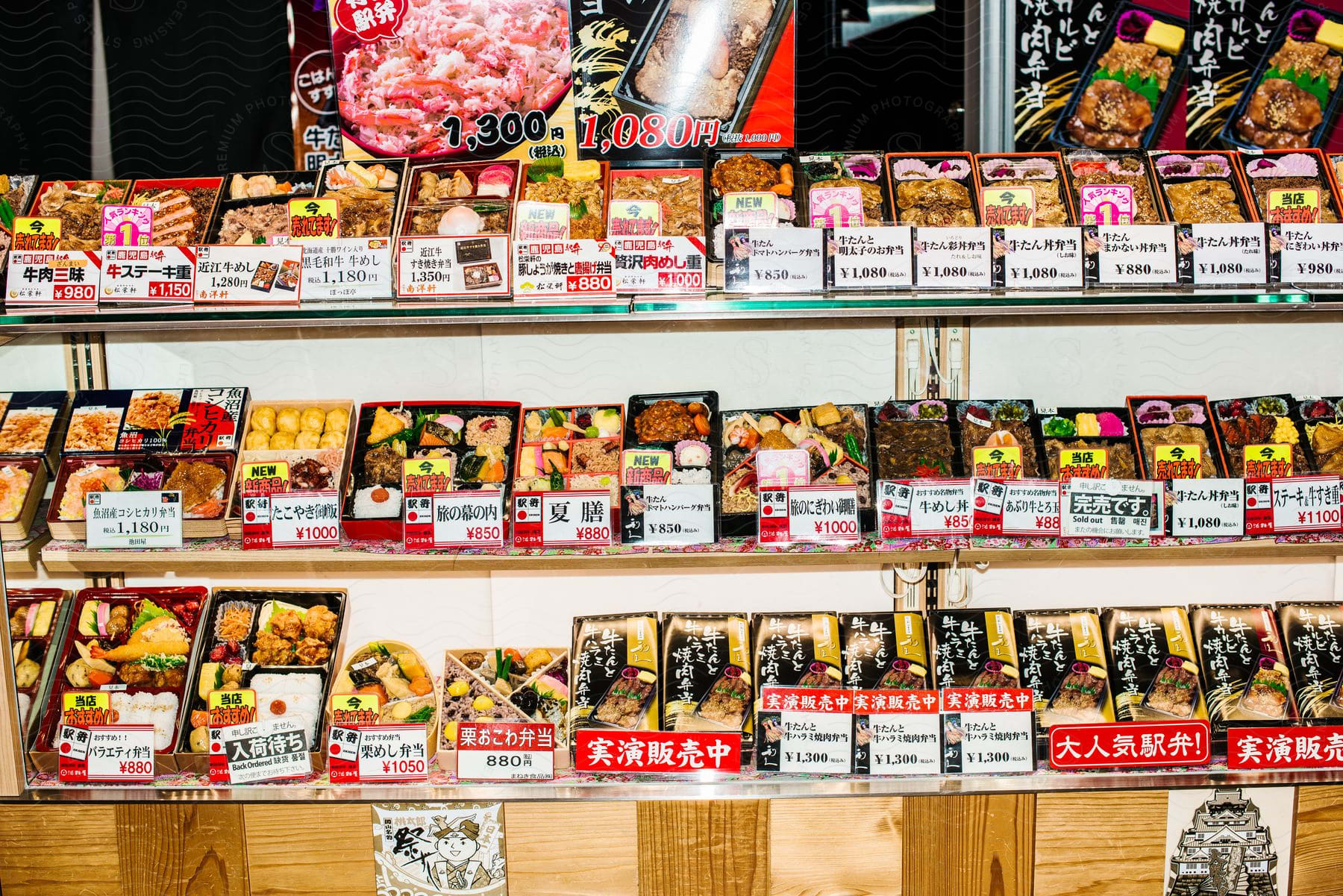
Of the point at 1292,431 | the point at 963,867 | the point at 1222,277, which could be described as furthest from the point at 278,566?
the point at 1292,431

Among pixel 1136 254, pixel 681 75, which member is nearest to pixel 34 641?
pixel 681 75

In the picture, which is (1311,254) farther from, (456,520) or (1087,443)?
(456,520)

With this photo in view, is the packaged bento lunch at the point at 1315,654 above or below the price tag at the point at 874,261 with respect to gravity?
below

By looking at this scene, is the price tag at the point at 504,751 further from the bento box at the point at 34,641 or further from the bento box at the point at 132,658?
the bento box at the point at 34,641

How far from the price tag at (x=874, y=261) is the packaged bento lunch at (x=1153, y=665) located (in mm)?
903

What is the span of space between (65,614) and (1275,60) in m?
2.99

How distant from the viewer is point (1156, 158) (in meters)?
2.08

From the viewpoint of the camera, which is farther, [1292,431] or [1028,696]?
[1292,431]

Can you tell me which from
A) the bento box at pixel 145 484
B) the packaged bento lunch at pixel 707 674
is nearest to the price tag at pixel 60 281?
the bento box at pixel 145 484

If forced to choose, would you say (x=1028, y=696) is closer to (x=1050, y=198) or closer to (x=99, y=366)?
(x=1050, y=198)

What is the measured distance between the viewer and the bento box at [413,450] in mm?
2020

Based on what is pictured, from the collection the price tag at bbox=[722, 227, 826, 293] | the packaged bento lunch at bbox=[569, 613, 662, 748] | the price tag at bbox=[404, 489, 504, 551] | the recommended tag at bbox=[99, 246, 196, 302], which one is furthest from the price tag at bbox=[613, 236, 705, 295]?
the recommended tag at bbox=[99, 246, 196, 302]

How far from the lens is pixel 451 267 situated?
1854 mm

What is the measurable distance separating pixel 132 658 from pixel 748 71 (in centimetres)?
183
